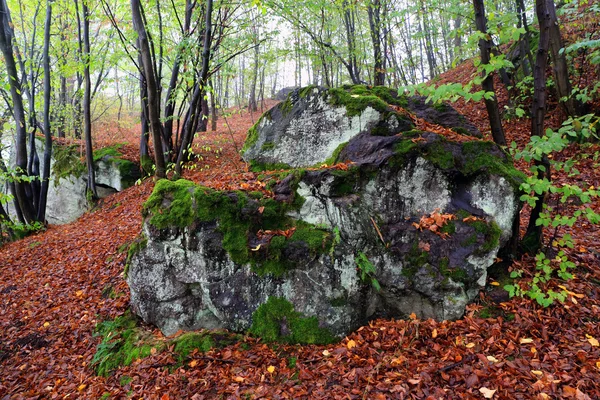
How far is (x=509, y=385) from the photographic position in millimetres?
2840

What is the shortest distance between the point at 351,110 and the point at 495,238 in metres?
2.88

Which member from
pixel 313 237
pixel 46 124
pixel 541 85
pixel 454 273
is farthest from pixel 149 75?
pixel 541 85

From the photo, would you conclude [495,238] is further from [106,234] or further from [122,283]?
[106,234]

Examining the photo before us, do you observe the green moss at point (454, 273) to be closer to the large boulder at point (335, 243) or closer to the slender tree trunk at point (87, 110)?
the large boulder at point (335, 243)

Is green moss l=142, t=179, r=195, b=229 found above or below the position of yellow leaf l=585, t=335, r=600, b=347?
above

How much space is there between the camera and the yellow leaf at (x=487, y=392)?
277cm

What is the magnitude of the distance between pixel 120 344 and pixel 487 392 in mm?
4288

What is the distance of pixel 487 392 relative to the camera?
9.21 ft

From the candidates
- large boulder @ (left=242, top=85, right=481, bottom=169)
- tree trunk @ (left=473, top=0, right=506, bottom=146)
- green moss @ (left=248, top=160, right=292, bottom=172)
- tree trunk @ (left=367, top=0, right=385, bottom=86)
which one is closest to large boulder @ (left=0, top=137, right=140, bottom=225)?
large boulder @ (left=242, top=85, right=481, bottom=169)

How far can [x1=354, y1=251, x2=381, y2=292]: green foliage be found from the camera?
3928 mm

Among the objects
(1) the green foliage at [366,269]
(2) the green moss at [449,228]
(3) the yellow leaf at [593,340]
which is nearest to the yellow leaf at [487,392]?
(3) the yellow leaf at [593,340]

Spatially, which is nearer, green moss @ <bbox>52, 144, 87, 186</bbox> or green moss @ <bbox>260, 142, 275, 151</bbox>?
green moss @ <bbox>260, 142, 275, 151</bbox>

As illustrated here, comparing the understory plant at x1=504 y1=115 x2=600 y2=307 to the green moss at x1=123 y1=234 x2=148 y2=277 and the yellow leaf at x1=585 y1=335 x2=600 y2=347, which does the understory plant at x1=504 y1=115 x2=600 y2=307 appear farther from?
the green moss at x1=123 y1=234 x2=148 y2=277

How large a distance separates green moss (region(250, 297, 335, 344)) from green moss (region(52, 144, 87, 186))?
36.6 ft
